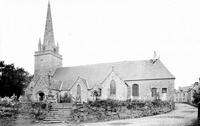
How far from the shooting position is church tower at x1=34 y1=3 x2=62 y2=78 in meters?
42.9

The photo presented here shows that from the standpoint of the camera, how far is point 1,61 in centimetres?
3641

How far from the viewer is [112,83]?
33312 millimetres

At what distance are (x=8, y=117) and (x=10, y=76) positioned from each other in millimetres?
23173

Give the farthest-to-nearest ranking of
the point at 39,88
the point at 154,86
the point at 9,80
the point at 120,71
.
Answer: the point at 120,71
the point at 9,80
the point at 39,88
the point at 154,86

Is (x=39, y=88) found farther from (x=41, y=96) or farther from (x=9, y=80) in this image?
(x=9, y=80)

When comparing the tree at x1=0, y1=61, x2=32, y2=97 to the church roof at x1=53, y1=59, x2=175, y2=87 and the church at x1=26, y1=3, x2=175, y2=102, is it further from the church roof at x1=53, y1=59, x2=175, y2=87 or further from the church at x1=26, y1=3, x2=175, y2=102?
→ the church roof at x1=53, y1=59, x2=175, y2=87

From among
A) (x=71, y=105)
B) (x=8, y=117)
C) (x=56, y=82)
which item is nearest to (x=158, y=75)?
(x=56, y=82)

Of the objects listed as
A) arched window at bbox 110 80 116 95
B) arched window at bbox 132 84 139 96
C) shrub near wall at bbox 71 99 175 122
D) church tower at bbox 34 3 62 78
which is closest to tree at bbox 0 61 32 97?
church tower at bbox 34 3 62 78

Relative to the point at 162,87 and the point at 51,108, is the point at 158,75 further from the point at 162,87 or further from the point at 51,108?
the point at 51,108

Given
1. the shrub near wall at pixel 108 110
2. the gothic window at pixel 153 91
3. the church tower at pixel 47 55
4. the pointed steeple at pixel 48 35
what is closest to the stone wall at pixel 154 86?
the gothic window at pixel 153 91

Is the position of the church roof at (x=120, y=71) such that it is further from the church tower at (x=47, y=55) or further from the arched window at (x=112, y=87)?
the arched window at (x=112, y=87)

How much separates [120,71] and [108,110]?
70.0 feet

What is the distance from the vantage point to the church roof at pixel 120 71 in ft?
112

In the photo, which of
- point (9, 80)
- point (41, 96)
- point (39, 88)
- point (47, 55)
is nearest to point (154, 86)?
point (39, 88)
